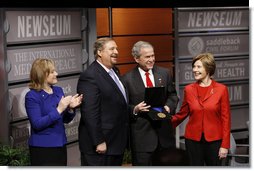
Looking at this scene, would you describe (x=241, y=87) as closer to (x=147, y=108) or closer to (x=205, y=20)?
(x=205, y=20)

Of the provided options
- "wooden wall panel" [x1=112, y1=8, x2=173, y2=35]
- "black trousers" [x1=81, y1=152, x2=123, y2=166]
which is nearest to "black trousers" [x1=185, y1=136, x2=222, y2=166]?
"black trousers" [x1=81, y1=152, x2=123, y2=166]

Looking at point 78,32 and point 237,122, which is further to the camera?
point 237,122

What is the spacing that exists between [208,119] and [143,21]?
2.16m

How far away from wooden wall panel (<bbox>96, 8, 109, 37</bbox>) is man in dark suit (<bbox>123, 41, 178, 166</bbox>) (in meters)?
1.53

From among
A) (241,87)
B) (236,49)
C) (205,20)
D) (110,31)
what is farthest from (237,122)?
(110,31)

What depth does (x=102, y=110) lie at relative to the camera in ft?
12.3

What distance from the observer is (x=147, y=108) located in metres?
3.88

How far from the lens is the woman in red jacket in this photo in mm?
3961

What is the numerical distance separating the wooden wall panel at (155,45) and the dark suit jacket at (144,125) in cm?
167

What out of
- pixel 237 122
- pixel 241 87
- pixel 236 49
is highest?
pixel 236 49

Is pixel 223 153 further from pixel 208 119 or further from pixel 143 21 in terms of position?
pixel 143 21

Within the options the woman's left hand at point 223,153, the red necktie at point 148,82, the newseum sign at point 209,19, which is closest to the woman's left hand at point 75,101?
the red necktie at point 148,82

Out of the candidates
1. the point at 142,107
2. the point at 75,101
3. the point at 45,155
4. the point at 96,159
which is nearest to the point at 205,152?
the point at 142,107

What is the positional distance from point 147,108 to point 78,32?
1662 millimetres
